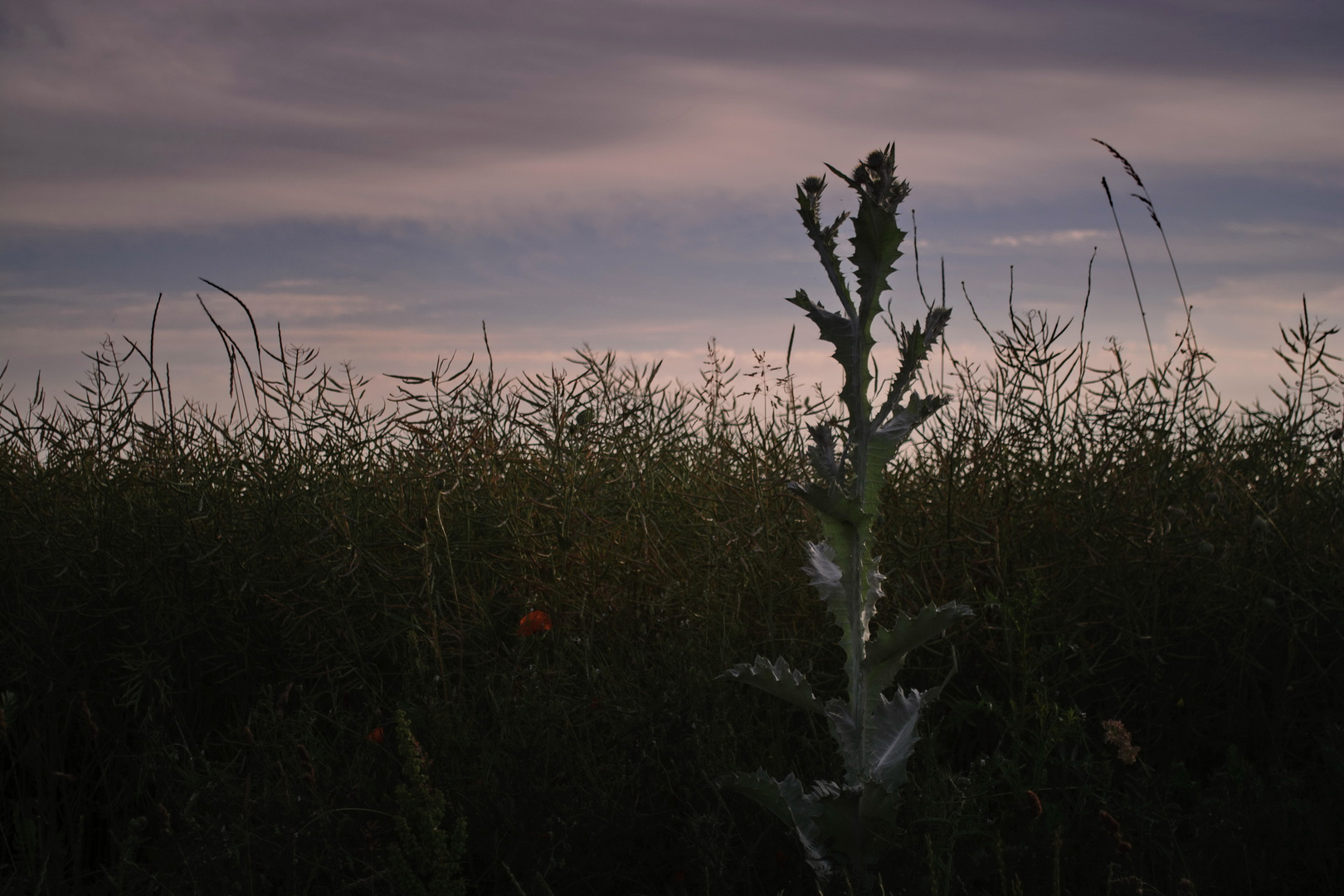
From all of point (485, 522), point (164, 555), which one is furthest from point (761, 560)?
point (164, 555)

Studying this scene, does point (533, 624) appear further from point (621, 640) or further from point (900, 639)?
point (900, 639)

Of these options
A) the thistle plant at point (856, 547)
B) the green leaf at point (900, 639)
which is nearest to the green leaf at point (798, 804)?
the thistle plant at point (856, 547)

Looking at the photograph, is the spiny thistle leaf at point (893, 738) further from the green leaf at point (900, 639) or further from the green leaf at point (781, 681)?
the green leaf at point (781, 681)

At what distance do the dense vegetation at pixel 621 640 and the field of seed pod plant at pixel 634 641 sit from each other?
18 mm

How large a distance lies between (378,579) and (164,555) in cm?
79

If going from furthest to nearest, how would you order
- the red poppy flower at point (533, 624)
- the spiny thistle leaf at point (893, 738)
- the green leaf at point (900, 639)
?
the red poppy flower at point (533, 624), the spiny thistle leaf at point (893, 738), the green leaf at point (900, 639)

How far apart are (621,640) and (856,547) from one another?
1141mm

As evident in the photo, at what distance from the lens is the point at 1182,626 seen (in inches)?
120

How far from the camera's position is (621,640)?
9.66ft

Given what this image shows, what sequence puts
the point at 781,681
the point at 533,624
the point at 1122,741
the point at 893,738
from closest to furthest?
1. the point at 781,681
2. the point at 893,738
3. the point at 1122,741
4. the point at 533,624

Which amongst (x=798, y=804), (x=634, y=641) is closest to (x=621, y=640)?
(x=634, y=641)

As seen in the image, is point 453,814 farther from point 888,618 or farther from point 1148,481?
point 1148,481

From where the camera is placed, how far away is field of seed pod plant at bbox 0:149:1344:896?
217cm

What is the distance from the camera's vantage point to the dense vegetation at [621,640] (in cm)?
218
